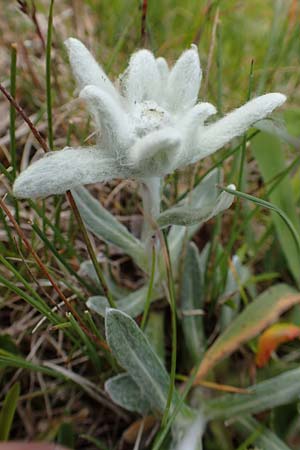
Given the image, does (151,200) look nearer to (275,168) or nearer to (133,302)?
(133,302)

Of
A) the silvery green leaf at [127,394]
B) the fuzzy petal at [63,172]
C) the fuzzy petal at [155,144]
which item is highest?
the fuzzy petal at [155,144]

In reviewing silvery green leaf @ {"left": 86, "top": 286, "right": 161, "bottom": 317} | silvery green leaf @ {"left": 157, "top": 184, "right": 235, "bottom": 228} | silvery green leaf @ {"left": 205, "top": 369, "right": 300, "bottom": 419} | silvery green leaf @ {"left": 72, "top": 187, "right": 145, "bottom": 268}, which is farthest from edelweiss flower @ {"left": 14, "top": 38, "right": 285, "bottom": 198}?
silvery green leaf @ {"left": 205, "top": 369, "right": 300, "bottom": 419}

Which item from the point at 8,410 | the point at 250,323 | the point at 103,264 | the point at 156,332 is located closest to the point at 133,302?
the point at 156,332

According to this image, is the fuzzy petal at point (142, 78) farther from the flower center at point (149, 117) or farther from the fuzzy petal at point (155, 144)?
the fuzzy petal at point (155, 144)

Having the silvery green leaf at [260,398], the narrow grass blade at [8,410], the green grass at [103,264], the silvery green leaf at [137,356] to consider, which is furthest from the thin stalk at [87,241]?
the silvery green leaf at [260,398]

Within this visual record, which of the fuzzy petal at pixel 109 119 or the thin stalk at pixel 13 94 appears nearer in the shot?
the fuzzy petal at pixel 109 119

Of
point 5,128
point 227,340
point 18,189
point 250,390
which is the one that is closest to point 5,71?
point 5,128

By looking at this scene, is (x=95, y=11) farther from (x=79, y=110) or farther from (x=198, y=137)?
(x=198, y=137)
